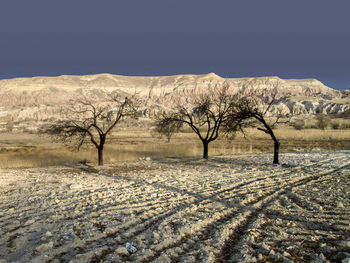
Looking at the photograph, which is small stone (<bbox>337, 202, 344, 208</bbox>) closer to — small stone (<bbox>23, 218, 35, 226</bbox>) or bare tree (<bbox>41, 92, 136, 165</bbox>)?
small stone (<bbox>23, 218, 35, 226</bbox>)

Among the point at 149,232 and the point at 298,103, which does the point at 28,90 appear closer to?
the point at 298,103

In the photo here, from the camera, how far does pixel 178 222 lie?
608cm

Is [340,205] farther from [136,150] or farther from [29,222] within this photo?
[136,150]

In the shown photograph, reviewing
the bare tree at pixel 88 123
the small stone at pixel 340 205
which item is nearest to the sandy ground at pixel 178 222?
the small stone at pixel 340 205

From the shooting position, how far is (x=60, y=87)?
19700cm

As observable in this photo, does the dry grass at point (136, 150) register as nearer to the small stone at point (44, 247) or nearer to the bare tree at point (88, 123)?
the bare tree at point (88, 123)

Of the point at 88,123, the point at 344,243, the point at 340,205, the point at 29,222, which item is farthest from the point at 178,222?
the point at 88,123

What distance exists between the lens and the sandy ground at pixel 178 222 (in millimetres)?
4586

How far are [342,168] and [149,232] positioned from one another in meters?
13.6

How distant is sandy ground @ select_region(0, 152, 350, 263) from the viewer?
4586mm

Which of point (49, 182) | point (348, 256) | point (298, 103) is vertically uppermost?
point (298, 103)

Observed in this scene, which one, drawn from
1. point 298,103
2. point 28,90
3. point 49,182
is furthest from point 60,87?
point 49,182

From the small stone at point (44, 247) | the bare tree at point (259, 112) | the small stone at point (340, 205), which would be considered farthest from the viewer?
the bare tree at point (259, 112)

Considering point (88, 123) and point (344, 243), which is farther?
point (88, 123)
